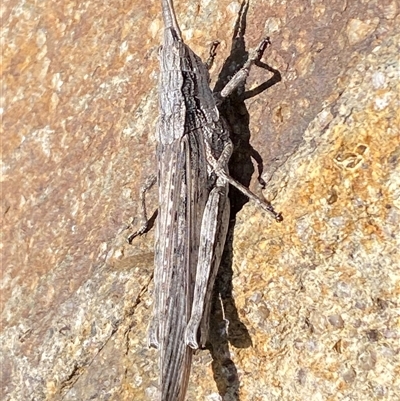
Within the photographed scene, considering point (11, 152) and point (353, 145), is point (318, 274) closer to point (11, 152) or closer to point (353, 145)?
point (353, 145)

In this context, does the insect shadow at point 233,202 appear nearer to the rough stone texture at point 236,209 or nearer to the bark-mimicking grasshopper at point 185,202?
the rough stone texture at point 236,209

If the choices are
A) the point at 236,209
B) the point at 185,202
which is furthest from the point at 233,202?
the point at 185,202

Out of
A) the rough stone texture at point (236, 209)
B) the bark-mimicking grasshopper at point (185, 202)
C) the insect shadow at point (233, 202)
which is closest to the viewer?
the rough stone texture at point (236, 209)

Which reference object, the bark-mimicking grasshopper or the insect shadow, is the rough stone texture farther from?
the bark-mimicking grasshopper

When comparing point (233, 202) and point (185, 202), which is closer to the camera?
point (185, 202)

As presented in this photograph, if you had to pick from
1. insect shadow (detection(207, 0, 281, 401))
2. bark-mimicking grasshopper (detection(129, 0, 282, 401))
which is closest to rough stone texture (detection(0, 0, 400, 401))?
insect shadow (detection(207, 0, 281, 401))

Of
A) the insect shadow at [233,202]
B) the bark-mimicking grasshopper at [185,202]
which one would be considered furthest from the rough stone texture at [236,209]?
the bark-mimicking grasshopper at [185,202]

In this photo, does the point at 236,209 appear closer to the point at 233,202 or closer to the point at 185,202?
the point at 233,202

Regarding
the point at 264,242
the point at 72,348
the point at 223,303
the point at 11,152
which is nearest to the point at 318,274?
the point at 264,242
